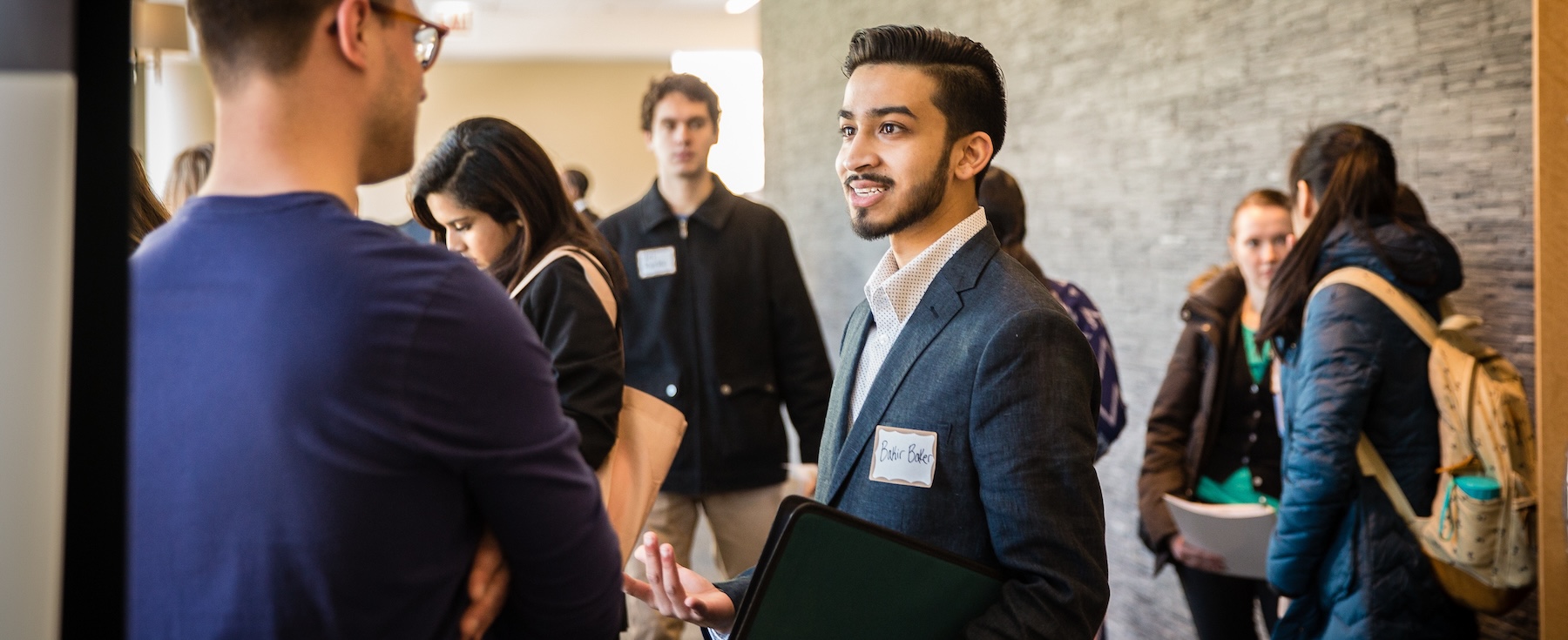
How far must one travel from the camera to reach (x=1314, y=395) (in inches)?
87.0

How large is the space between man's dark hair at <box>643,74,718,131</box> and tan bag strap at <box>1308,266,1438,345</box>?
1.82 m

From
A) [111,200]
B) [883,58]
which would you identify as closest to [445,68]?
[883,58]

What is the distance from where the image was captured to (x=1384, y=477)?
2.22 m

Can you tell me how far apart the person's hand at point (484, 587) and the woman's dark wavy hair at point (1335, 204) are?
1.91 meters

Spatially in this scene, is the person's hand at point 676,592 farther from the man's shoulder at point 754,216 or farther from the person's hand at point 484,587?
the man's shoulder at point 754,216

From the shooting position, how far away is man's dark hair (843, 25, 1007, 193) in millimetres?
1567

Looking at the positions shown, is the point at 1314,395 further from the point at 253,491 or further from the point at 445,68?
the point at 445,68

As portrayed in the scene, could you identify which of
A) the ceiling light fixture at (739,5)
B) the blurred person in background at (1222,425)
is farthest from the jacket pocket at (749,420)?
the ceiling light fixture at (739,5)

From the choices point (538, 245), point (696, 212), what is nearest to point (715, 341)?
point (696, 212)

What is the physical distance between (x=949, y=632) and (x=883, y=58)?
795mm

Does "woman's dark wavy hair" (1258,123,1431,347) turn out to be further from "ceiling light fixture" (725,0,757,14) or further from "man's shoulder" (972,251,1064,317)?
"ceiling light fixture" (725,0,757,14)

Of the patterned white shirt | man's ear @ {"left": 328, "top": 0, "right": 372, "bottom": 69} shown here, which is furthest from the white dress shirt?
man's ear @ {"left": 328, "top": 0, "right": 372, "bottom": 69}

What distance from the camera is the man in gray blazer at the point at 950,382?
1.29 meters

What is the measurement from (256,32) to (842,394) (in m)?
0.94
